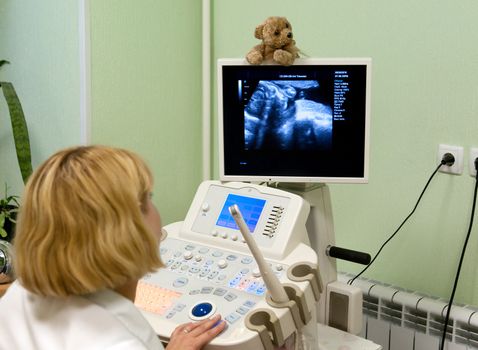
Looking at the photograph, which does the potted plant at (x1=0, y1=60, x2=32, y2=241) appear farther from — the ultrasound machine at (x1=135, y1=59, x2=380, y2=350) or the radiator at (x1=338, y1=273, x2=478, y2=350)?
the radiator at (x1=338, y1=273, x2=478, y2=350)

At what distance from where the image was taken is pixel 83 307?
1058 mm

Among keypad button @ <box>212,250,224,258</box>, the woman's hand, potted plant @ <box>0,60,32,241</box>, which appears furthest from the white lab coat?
potted plant @ <box>0,60,32,241</box>

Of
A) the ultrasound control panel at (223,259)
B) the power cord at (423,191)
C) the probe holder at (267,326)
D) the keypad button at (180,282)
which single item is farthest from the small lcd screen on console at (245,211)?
the power cord at (423,191)

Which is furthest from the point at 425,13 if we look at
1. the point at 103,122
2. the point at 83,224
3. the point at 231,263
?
the point at 83,224

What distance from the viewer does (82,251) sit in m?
1.03

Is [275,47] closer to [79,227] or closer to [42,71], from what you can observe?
[79,227]

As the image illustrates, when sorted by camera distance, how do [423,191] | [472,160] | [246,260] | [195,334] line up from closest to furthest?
[195,334], [246,260], [472,160], [423,191]

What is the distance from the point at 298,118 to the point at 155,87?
37.5 inches

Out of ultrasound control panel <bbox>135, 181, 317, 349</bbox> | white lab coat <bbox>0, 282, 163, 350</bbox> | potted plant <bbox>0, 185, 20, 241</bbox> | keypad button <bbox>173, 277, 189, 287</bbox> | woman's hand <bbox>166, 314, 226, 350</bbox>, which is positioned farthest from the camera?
potted plant <bbox>0, 185, 20, 241</bbox>

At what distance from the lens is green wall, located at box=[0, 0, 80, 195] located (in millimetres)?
2281

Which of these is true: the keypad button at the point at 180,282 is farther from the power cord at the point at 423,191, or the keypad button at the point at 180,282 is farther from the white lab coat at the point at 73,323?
the power cord at the point at 423,191

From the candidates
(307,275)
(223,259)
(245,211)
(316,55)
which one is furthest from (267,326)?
(316,55)

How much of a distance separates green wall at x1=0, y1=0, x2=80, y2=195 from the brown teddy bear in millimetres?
826

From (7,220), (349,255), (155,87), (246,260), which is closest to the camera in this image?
(246,260)
